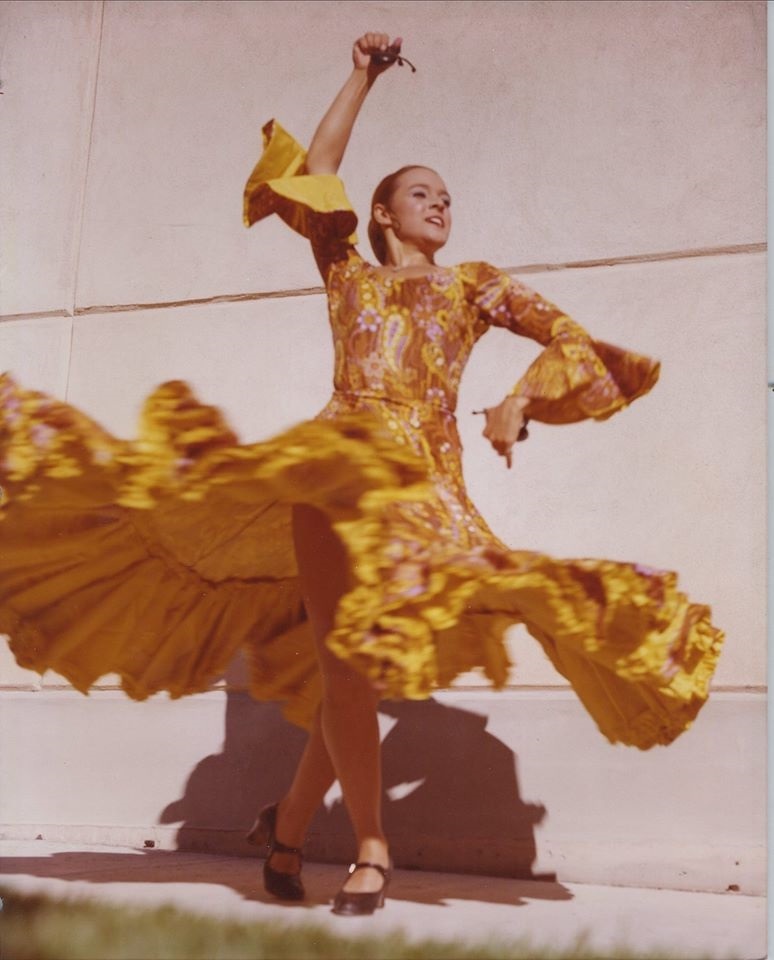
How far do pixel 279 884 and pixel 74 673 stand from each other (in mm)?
575

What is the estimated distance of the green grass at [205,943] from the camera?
6.28 feet

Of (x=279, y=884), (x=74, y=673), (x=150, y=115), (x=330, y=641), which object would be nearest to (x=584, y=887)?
(x=279, y=884)

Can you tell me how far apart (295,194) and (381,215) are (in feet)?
0.59

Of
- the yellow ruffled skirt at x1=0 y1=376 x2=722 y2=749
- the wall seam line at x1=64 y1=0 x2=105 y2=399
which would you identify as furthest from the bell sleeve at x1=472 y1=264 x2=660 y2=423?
the wall seam line at x1=64 y1=0 x2=105 y2=399

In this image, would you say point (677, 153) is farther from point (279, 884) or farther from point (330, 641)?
point (279, 884)

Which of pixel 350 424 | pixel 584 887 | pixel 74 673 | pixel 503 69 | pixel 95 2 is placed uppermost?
pixel 95 2

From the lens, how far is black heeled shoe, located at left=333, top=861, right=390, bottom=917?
2.05 metres

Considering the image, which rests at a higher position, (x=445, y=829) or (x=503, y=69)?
(x=503, y=69)

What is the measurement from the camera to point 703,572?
2.55 m

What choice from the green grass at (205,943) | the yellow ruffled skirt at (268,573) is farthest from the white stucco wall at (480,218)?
the green grass at (205,943)

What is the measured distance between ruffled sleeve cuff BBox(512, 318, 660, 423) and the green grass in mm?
961

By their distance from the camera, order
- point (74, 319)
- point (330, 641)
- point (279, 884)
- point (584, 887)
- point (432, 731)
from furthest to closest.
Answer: point (74, 319), point (432, 731), point (584, 887), point (279, 884), point (330, 641)

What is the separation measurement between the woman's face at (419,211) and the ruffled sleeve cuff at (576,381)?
31cm

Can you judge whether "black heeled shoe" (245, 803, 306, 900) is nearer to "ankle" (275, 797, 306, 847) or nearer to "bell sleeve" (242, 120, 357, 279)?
"ankle" (275, 797, 306, 847)
